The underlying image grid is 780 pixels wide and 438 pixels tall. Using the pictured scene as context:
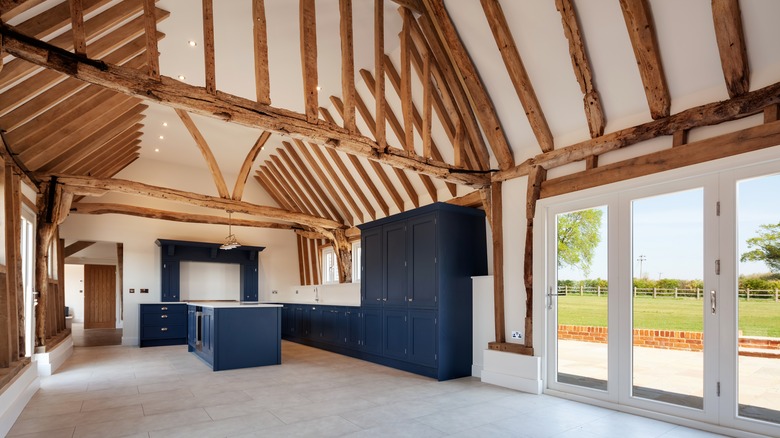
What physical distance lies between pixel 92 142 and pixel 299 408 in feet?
19.7

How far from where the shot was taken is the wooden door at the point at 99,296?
15.0m

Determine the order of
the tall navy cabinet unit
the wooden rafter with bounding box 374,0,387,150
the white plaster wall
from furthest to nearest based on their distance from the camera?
the white plaster wall < the tall navy cabinet unit < the wooden rafter with bounding box 374,0,387,150

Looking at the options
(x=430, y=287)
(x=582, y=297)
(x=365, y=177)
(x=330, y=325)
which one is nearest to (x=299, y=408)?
(x=430, y=287)

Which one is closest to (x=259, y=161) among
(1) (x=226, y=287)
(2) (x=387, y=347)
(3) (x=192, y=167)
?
(3) (x=192, y=167)

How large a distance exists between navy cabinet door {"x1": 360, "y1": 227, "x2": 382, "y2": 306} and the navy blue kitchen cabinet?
17.6ft

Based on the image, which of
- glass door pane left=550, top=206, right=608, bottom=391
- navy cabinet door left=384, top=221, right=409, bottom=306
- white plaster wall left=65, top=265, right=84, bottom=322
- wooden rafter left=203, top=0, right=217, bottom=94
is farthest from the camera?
white plaster wall left=65, top=265, right=84, bottom=322

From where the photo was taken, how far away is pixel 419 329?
640cm

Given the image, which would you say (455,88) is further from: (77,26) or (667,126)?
(77,26)

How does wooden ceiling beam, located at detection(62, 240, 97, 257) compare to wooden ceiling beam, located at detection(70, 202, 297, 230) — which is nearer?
wooden ceiling beam, located at detection(70, 202, 297, 230)

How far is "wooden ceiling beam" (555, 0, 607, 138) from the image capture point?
4301 mm

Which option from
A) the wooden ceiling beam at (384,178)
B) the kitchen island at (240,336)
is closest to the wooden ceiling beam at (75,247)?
the kitchen island at (240,336)

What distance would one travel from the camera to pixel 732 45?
361cm

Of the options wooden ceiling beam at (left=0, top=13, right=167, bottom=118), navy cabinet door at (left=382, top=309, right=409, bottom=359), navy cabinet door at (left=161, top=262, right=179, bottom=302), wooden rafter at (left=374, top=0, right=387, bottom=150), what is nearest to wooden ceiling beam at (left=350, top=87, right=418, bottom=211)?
wooden rafter at (left=374, top=0, right=387, bottom=150)

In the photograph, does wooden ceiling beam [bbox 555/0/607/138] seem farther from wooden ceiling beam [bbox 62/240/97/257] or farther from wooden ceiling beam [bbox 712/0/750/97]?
wooden ceiling beam [bbox 62/240/97/257]
